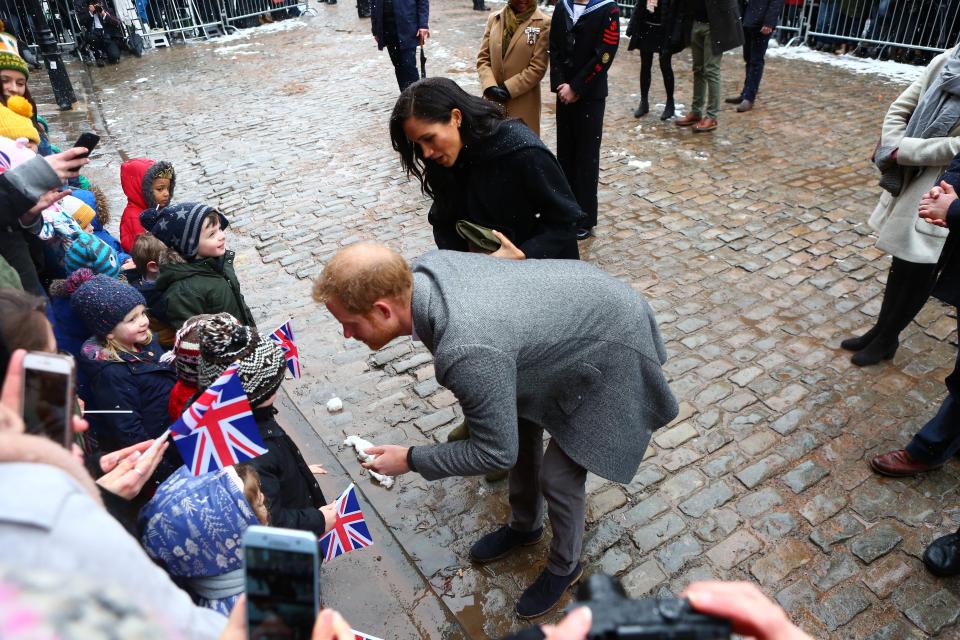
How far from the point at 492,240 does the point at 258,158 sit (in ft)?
20.4

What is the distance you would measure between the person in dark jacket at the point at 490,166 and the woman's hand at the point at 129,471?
5.23 feet

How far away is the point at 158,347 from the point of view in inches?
135

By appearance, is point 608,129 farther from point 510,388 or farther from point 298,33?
point 298,33

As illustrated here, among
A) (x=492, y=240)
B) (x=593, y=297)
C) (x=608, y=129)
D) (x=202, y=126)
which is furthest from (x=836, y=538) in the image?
(x=202, y=126)

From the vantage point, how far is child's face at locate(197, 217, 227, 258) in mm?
3508

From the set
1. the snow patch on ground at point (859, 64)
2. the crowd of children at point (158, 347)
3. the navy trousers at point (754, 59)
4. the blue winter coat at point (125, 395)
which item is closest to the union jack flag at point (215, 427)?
the crowd of children at point (158, 347)

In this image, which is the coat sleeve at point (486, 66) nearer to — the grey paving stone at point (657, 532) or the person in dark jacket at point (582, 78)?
the person in dark jacket at point (582, 78)

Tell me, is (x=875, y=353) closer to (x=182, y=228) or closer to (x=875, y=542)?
(x=875, y=542)

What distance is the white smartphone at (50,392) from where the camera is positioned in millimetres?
1155

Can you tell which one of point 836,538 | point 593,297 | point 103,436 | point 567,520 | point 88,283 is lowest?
point 836,538

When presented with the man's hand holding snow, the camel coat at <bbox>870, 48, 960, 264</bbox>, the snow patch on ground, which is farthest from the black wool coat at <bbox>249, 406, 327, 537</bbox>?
the snow patch on ground

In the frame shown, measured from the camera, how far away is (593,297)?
221cm

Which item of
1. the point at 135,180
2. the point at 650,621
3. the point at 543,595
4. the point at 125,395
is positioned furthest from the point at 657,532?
the point at 135,180

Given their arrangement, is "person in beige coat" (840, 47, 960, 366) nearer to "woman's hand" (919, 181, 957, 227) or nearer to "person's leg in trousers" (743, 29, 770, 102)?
"woman's hand" (919, 181, 957, 227)
